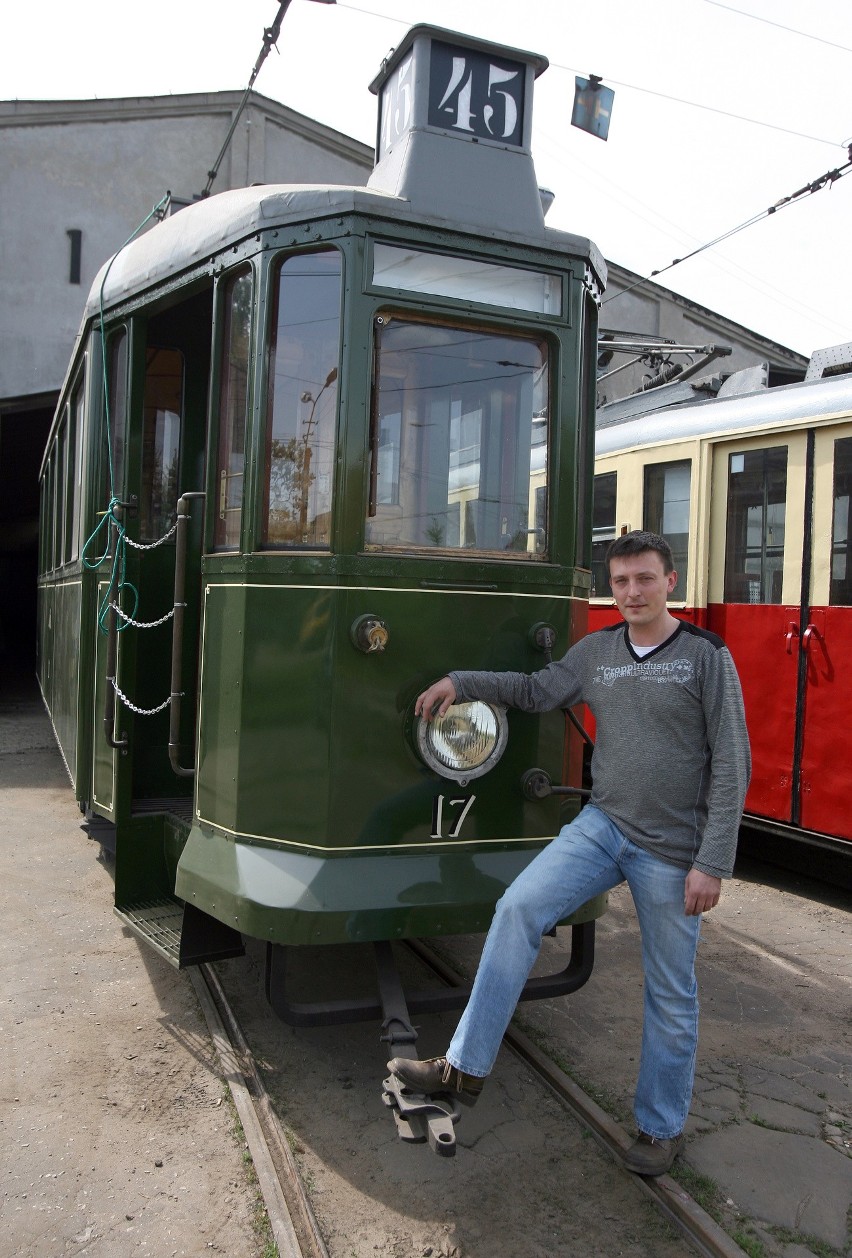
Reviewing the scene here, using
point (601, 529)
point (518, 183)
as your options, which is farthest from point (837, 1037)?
point (601, 529)

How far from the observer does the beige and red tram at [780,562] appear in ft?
18.6

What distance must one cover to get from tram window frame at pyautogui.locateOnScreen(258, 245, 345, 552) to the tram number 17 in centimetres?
94

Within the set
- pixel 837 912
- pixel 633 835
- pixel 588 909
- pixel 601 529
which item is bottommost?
pixel 837 912

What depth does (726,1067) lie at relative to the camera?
3.81m

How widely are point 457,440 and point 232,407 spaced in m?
0.82

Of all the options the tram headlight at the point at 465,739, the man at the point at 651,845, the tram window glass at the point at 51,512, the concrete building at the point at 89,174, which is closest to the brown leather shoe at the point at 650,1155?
the man at the point at 651,845

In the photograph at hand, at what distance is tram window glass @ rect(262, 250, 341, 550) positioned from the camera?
3393mm

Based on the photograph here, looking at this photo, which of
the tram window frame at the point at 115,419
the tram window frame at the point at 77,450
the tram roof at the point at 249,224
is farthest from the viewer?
the tram window frame at the point at 77,450

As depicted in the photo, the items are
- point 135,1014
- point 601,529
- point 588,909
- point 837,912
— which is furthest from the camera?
point 601,529

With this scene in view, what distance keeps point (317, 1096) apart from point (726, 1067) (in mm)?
1532

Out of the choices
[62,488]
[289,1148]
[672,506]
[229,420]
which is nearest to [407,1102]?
[289,1148]

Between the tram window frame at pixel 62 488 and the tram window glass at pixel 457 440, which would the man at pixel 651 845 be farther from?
the tram window frame at pixel 62 488

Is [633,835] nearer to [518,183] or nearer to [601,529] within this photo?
[518,183]

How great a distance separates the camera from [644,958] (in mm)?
2986
